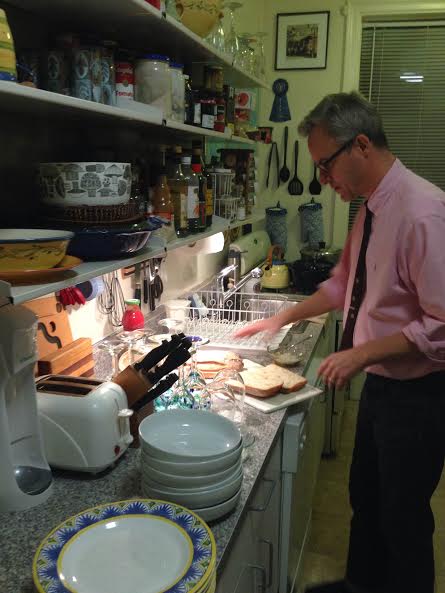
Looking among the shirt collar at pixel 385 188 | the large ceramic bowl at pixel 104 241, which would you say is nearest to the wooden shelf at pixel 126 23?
the large ceramic bowl at pixel 104 241

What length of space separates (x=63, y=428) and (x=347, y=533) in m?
1.87

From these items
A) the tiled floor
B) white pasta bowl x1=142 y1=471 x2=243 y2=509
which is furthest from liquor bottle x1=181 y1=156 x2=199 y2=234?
the tiled floor

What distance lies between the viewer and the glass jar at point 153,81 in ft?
4.73

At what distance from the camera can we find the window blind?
12.2ft

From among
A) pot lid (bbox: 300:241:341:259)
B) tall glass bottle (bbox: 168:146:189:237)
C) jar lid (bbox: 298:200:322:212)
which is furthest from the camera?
jar lid (bbox: 298:200:322:212)

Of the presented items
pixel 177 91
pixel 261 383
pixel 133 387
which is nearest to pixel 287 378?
pixel 261 383

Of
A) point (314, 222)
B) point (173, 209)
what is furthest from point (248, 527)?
point (314, 222)

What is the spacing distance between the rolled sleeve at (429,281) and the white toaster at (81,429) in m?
0.87

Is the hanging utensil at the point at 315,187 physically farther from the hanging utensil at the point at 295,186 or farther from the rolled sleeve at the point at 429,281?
the rolled sleeve at the point at 429,281

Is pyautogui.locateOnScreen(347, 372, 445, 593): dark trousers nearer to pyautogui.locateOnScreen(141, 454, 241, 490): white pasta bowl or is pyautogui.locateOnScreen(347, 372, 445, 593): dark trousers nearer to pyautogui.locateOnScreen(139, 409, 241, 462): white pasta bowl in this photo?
pyautogui.locateOnScreen(139, 409, 241, 462): white pasta bowl

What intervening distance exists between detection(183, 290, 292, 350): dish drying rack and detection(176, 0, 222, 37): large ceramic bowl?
117 cm

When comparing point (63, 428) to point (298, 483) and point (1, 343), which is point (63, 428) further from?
point (298, 483)

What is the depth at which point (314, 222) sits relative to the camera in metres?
3.87

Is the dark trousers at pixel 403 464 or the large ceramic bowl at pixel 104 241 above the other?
the large ceramic bowl at pixel 104 241
